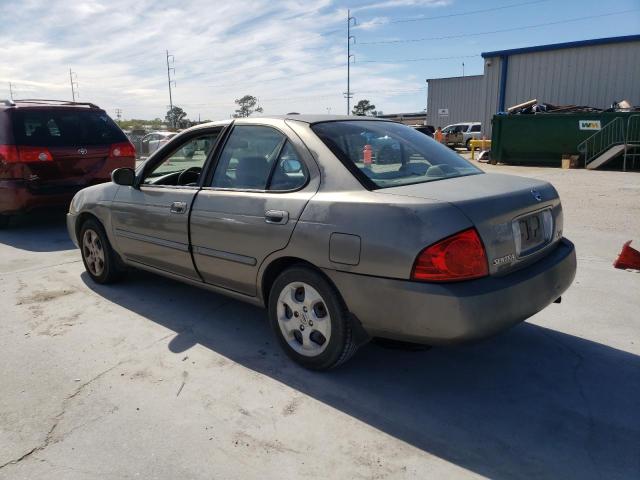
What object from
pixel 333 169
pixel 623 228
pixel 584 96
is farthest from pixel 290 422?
pixel 584 96

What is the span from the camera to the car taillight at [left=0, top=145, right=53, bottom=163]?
6.95 metres

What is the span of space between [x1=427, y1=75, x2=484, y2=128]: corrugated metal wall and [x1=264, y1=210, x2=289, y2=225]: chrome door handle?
34.2 meters

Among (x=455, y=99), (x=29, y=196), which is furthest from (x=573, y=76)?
(x=29, y=196)

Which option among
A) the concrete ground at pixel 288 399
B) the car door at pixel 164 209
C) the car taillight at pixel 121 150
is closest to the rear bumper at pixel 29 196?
the car taillight at pixel 121 150

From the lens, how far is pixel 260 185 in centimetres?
344

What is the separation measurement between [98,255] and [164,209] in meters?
1.36

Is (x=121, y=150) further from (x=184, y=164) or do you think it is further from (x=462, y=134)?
(x=462, y=134)

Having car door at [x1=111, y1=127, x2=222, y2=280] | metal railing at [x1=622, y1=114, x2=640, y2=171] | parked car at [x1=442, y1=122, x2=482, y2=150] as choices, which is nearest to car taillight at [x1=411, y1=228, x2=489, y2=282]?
car door at [x1=111, y1=127, x2=222, y2=280]

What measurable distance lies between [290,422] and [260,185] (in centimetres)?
151

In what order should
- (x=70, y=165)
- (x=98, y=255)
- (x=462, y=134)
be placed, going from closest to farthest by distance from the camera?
(x=98, y=255), (x=70, y=165), (x=462, y=134)

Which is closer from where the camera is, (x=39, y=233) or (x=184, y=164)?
(x=184, y=164)

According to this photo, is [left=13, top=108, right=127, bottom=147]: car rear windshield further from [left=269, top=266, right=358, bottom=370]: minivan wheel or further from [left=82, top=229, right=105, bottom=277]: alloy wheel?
[left=269, top=266, right=358, bottom=370]: minivan wheel

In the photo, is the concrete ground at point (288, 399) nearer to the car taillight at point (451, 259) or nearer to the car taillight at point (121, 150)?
the car taillight at point (451, 259)

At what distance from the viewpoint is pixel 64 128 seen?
748cm
